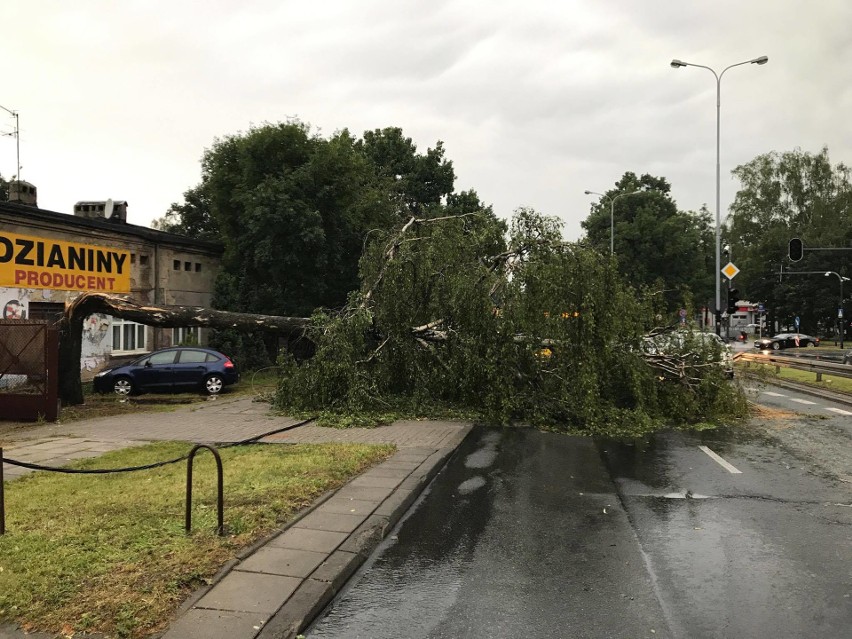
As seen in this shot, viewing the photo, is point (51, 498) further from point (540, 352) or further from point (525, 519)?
point (540, 352)

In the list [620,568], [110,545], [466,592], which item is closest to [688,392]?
[620,568]

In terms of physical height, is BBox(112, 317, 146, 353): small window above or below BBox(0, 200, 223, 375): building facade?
below

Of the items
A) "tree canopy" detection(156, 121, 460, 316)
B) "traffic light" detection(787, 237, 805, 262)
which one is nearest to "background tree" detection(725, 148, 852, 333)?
"traffic light" detection(787, 237, 805, 262)

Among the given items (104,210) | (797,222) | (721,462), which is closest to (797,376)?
(721,462)

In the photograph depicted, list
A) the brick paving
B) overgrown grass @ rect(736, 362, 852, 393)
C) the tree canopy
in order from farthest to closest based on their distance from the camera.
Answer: the tree canopy
overgrown grass @ rect(736, 362, 852, 393)
the brick paving

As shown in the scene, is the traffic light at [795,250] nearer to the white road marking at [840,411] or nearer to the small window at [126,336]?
the white road marking at [840,411]

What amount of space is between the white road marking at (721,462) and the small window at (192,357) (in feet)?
45.4

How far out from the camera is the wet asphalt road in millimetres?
4199

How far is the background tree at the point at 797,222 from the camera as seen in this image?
58.5m

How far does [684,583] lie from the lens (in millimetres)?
4816

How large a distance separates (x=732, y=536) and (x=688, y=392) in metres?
7.82

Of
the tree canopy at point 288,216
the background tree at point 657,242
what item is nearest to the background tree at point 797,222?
the background tree at point 657,242

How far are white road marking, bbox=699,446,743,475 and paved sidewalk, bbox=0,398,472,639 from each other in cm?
394

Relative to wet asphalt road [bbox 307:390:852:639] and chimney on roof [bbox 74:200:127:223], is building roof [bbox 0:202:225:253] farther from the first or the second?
wet asphalt road [bbox 307:390:852:639]
